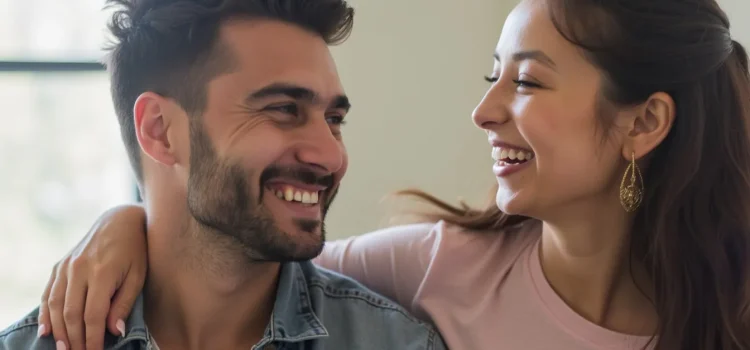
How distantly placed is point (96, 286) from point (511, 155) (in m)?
0.69

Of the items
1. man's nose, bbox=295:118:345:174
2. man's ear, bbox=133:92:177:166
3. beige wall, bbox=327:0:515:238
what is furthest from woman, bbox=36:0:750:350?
beige wall, bbox=327:0:515:238

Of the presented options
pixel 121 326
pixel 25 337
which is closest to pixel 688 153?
pixel 121 326

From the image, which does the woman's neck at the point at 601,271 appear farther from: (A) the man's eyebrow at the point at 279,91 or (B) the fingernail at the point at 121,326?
(B) the fingernail at the point at 121,326

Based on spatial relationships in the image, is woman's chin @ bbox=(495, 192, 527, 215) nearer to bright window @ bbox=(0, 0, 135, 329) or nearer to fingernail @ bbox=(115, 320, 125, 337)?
fingernail @ bbox=(115, 320, 125, 337)

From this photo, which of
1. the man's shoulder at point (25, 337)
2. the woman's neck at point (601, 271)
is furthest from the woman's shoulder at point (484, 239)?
the man's shoulder at point (25, 337)

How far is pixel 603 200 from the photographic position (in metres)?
1.21

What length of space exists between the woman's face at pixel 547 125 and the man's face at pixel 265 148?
0.95 feet

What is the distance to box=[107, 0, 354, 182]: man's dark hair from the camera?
113 cm

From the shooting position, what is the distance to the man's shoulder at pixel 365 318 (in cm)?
118

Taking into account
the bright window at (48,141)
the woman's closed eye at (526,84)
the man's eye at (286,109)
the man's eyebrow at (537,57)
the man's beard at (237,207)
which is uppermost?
the man's eyebrow at (537,57)

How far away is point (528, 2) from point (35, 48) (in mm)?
1535

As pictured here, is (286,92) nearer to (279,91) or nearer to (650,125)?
(279,91)

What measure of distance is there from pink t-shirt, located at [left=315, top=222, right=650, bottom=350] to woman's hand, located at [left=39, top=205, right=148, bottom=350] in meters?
0.40

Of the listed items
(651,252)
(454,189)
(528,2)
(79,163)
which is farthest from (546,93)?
(79,163)
